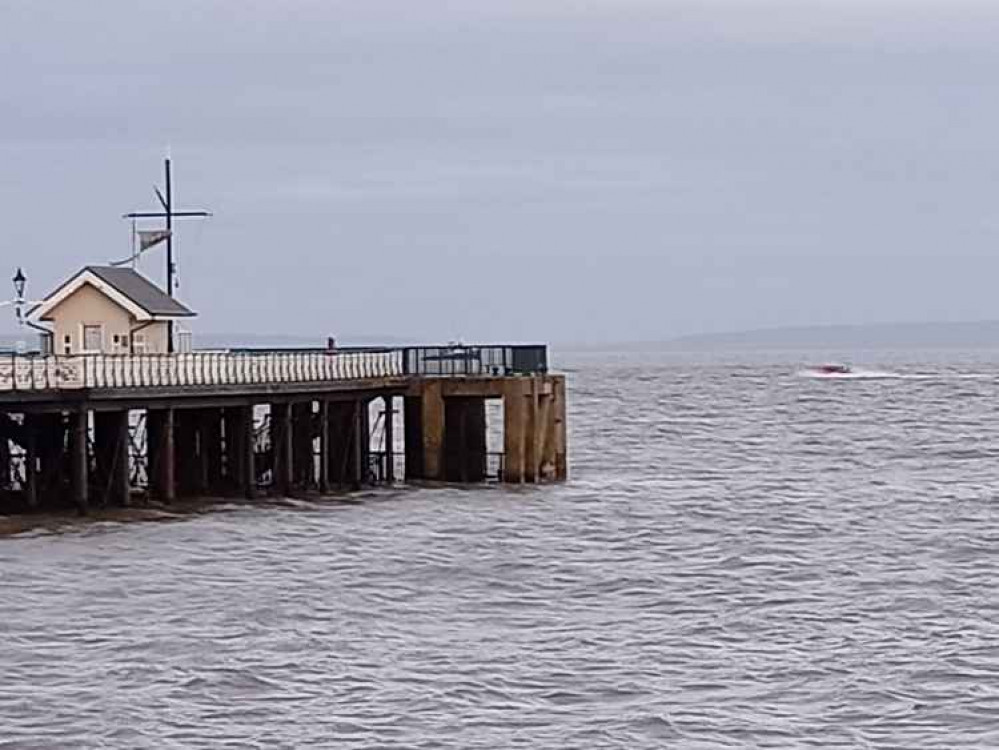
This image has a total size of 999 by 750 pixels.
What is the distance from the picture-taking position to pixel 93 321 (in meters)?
53.2

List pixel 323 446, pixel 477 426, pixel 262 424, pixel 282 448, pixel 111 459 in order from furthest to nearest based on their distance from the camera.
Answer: pixel 262 424
pixel 477 426
pixel 323 446
pixel 282 448
pixel 111 459

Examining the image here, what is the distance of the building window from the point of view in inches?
2092

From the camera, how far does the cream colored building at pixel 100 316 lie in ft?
174

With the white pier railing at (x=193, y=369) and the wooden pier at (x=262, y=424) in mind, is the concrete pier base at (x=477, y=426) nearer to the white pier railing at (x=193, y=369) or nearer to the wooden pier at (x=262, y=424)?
the wooden pier at (x=262, y=424)

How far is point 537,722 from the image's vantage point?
27.6 meters

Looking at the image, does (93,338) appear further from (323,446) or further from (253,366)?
(323,446)

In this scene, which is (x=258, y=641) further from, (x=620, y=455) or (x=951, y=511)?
(x=620, y=455)

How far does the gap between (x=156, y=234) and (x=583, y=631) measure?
28.1 meters

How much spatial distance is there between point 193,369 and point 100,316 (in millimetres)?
5157

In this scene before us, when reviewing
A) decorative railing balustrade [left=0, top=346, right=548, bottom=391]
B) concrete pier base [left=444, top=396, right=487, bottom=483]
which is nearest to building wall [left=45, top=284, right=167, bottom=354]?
decorative railing balustrade [left=0, top=346, right=548, bottom=391]

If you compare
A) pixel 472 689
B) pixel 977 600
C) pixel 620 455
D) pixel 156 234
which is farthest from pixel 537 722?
pixel 620 455

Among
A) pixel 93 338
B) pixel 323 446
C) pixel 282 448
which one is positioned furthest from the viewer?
pixel 323 446

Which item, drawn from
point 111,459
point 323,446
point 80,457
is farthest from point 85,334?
point 80,457

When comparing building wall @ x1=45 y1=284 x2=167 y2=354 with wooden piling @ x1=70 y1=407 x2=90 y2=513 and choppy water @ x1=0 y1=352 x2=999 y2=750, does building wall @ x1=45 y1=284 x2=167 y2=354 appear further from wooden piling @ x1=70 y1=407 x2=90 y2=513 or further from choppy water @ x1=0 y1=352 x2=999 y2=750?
wooden piling @ x1=70 y1=407 x2=90 y2=513
